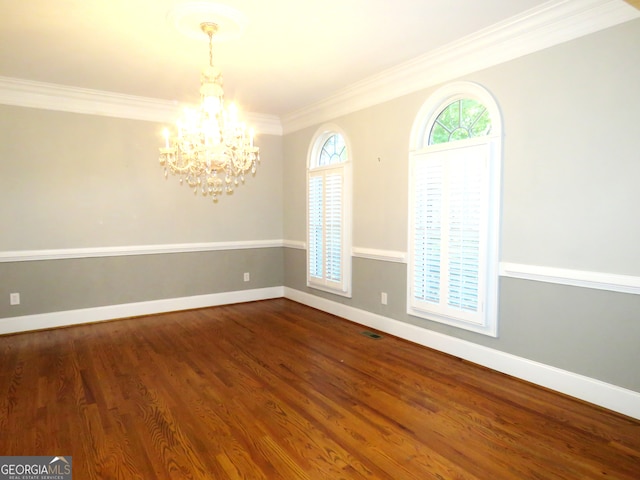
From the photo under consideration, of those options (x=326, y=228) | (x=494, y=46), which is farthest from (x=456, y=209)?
(x=326, y=228)

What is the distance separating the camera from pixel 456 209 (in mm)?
3447

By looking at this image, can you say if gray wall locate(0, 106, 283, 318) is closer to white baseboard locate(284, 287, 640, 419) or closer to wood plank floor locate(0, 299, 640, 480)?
wood plank floor locate(0, 299, 640, 480)

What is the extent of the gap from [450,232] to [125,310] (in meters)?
4.00

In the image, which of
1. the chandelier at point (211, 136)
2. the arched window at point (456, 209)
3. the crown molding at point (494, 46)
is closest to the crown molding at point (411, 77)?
the crown molding at point (494, 46)

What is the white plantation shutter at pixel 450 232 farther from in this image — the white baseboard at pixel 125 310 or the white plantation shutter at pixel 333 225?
the white baseboard at pixel 125 310

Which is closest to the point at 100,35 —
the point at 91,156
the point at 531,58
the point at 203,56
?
the point at 203,56

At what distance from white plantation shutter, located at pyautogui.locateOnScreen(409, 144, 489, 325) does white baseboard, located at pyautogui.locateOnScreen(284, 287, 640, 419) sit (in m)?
0.27

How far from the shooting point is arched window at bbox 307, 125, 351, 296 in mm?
4781

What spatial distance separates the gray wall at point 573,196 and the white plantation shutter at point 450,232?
192 mm

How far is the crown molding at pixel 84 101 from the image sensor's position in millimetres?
4195

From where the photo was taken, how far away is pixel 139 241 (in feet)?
16.4

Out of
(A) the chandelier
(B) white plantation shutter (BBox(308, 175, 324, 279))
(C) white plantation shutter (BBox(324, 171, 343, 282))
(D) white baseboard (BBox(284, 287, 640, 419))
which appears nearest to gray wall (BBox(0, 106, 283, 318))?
(B) white plantation shutter (BBox(308, 175, 324, 279))

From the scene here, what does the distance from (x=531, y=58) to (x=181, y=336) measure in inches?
163

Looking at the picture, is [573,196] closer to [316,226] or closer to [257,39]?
[257,39]
